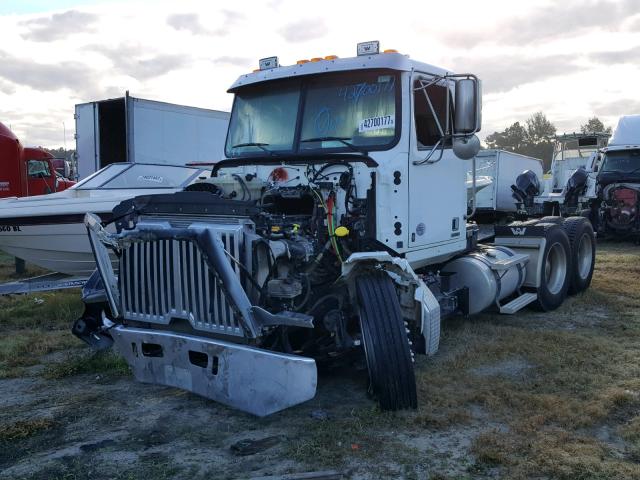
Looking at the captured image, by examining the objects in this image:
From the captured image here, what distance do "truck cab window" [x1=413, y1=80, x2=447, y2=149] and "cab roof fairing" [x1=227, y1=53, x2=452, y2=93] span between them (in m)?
0.18

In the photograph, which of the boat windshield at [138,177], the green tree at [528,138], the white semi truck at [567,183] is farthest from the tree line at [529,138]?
the boat windshield at [138,177]

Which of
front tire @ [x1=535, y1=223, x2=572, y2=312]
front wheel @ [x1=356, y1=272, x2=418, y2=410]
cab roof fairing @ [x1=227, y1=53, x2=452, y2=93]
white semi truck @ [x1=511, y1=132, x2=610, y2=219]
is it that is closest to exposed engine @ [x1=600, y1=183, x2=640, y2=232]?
white semi truck @ [x1=511, y1=132, x2=610, y2=219]

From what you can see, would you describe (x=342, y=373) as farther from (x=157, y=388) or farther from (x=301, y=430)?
(x=157, y=388)

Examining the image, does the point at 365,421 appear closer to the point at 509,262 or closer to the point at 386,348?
the point at 386,348

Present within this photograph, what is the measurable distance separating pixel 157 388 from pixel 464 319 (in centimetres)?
365

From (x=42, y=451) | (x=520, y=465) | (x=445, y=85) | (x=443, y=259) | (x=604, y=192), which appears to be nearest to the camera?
(x=520, y=465)

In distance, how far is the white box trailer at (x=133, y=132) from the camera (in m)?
12.2

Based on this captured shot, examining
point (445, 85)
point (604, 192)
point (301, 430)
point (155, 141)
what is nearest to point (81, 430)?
point (301, 430)

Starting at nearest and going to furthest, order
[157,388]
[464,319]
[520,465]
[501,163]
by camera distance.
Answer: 1. [520,465]
2. [157,388]
3. [464,319]
4. [501,163]

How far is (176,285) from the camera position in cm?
407

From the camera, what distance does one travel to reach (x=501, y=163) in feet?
40.6

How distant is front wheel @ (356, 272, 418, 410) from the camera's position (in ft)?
13.6

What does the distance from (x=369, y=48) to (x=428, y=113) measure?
79 cm

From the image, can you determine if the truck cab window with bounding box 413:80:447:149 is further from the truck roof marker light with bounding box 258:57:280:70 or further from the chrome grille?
the chrome grille
